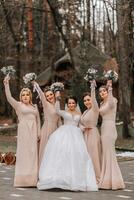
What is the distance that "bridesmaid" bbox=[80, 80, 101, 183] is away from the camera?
958 cm

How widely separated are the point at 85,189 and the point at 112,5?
12.7m

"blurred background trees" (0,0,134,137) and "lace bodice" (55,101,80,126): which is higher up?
"blurred background trees" (0,0,134,137)

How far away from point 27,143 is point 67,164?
3.15ft

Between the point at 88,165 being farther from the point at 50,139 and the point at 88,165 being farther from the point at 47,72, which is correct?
the point at 47,72

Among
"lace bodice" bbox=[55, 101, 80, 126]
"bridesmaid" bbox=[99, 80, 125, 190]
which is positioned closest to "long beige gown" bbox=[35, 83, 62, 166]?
"lace bodice" bbox=[55, 101, 80, 126]

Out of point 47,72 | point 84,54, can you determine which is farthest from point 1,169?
point 47,72

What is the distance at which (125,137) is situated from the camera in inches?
791

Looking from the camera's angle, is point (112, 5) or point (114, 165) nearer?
point (114, 165)

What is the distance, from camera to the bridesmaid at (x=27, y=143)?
959 cm

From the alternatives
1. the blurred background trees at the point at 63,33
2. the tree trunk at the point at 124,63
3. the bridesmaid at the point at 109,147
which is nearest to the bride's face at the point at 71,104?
the bridesmaid at the point at 109,147

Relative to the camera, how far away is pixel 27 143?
971 centimetres

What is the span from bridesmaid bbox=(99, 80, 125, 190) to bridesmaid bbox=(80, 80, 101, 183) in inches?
→ 4.4

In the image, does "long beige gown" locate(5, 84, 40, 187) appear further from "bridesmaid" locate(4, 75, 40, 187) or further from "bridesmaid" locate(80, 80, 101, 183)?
"bridesmaid" locate(80, 80, 101, 183)

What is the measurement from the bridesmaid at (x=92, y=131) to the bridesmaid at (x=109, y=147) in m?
0.11
